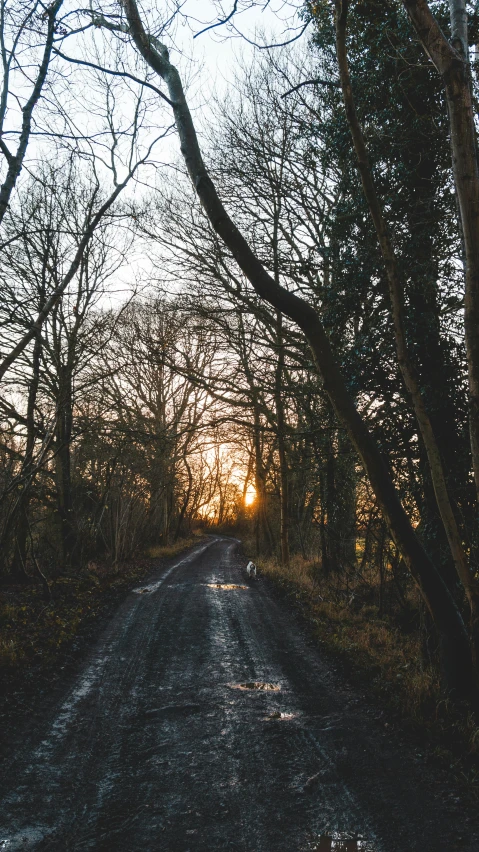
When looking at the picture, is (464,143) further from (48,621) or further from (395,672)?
(48,621)

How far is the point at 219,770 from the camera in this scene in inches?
146

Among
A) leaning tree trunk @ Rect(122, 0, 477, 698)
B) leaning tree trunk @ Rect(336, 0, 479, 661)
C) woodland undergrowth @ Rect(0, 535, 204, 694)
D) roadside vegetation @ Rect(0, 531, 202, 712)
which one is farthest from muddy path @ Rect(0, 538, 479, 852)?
leaning tree trunk @ Rect(336, 0, 479, 661)

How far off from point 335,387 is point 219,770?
371cm

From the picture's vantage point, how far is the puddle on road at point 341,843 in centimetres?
285

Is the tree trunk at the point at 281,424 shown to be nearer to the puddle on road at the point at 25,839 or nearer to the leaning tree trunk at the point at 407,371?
the leaning tree trunk at the point at 407,371

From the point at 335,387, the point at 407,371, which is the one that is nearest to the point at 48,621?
the point at 335,387

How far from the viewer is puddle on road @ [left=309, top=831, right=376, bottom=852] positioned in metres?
2.85

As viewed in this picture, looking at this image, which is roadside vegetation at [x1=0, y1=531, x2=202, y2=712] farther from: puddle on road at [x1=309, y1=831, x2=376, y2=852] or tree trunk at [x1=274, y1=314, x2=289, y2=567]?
tree trunk at [x1=274, y1=314, x2=289, y2=567]

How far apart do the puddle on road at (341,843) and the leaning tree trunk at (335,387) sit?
2501 millimetres

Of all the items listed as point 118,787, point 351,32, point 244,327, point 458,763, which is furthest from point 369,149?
point 118,787

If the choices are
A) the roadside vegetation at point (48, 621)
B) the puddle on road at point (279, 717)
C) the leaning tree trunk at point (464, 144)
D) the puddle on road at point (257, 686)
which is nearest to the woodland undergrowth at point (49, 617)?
the roadside vegetation at point (48, 621)

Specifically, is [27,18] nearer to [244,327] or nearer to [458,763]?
[244,327]

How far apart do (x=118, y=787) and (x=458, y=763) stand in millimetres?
2654

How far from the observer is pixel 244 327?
1241cm
